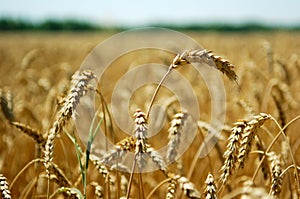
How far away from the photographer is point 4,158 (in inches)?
94.9

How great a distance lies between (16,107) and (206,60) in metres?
1.77

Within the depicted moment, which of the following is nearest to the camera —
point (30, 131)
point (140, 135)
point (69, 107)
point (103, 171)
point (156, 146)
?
point (140, 135)

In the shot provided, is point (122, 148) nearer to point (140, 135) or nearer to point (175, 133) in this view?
point (140, 135)

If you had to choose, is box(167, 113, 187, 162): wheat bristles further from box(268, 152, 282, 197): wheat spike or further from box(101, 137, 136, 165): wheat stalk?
box(268, 152, 282, 197): wheat spike

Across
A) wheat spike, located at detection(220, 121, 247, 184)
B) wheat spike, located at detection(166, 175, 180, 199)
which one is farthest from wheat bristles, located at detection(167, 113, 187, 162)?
wheat spike, located at detection(220, 121, 247, 184)

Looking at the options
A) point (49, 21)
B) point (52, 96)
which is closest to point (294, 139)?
point (52, 96)

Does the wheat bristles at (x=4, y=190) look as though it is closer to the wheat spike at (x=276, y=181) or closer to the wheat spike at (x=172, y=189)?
the wheat spike at (x=172, y=189)

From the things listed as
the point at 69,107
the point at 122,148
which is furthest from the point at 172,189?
the point at 69,107

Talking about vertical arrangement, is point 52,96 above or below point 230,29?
below

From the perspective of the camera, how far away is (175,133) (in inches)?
49.2

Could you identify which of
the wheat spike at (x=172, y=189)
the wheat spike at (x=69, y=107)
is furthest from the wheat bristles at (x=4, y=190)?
the wheat spike at (x=172, y=189)

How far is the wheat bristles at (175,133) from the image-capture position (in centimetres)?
125

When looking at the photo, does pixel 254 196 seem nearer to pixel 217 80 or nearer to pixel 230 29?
pixel 217 80

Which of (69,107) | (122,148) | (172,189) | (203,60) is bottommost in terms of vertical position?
(172,189)
